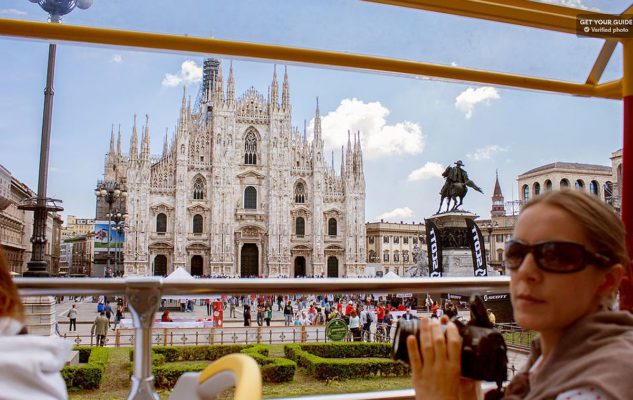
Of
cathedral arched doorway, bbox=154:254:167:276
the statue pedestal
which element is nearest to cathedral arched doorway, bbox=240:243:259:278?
cathedral arched doorway, bbox=154:254:167:276

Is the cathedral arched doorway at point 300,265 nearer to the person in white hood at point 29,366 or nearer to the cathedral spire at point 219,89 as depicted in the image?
the cathedral spire at point 219,89

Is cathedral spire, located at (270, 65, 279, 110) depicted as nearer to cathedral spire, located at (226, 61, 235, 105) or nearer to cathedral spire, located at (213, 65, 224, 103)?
cathedral spire, located at (226, 61, 235, 105)

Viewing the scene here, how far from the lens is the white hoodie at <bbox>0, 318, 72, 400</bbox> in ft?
2.23

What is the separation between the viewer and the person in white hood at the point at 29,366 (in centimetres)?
68

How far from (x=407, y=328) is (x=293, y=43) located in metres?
1.07

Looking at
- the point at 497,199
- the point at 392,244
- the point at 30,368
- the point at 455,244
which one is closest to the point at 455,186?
the point at 455,244

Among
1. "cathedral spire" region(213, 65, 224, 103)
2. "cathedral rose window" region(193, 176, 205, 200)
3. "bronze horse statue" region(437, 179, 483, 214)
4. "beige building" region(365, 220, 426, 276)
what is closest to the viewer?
"bronze horse statue" region(437, 179, 483, 214)

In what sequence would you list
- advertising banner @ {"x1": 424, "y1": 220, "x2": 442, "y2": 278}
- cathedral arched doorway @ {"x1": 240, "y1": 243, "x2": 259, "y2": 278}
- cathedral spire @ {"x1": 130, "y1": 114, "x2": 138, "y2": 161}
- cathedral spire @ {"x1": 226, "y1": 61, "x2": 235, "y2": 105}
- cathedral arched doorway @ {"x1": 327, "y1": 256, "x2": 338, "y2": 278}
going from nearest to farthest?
advertising banner @ {"x1": 424, "y1": 220, "x2": 442, "y2": 278} < cathedral spire @ {"x1": 130, "y1": 114, "x2": 138, "y2": 161} < cathedral arched doorway @ {"x1": 240, "y1": 243, "x2": 259, "y2": 278} < cathedral spire @ {"x1": 226, "y1": 61, "x2": 235, "y2": 105} < cathedral arched doorway @ {"x1": 327, "y1": 256, "x2": 338, "y2": 278}

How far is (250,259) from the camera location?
33000mm

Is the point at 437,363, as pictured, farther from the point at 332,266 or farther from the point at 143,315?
the point at 332,266

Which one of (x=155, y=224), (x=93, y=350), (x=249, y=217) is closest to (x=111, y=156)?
(x=155, y=224)

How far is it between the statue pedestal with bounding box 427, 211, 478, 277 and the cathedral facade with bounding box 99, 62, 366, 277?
1906 centimetres

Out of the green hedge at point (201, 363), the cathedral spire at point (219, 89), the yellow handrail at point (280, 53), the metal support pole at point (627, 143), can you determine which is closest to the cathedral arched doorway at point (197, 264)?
the cathedral spire at point (219, 89)

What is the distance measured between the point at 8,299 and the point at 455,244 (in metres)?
13.6
